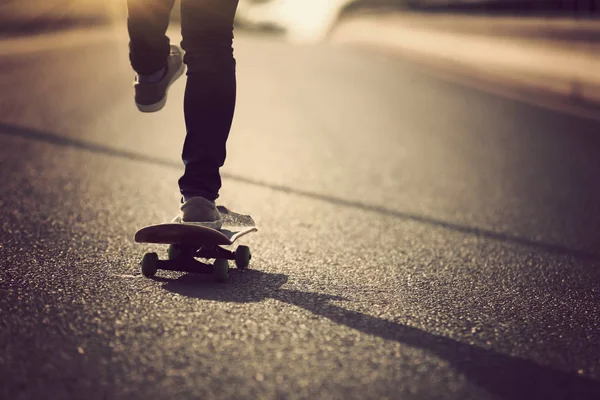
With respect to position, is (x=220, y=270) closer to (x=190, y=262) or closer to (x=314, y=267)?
(x=190, y=262)

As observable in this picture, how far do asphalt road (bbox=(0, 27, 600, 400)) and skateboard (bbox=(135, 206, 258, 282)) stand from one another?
0.05 metres

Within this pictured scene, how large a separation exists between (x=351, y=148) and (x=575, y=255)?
3.68 metres

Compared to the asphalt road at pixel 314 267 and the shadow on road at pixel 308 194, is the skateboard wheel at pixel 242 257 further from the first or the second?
the shadow on road at pixel 308 194

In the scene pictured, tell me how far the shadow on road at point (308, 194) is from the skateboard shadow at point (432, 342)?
5.15 feet

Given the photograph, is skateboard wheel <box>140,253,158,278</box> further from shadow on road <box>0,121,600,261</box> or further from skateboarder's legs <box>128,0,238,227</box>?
shadow on road <box>0,121,600,261</box>

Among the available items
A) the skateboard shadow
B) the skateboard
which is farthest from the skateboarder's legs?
the skateboard shadow

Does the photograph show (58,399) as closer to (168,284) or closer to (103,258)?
(168,284)

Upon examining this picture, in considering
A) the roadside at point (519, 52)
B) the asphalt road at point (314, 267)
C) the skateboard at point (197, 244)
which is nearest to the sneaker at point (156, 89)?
the skateboard at point (197, 244)

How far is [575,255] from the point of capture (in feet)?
13.6

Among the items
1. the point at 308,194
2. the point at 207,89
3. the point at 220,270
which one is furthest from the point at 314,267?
the point at 308,194

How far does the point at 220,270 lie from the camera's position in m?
3.14

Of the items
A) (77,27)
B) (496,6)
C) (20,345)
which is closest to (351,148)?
(20,345)

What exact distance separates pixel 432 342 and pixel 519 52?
11753mm

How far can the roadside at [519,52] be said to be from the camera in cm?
1071
